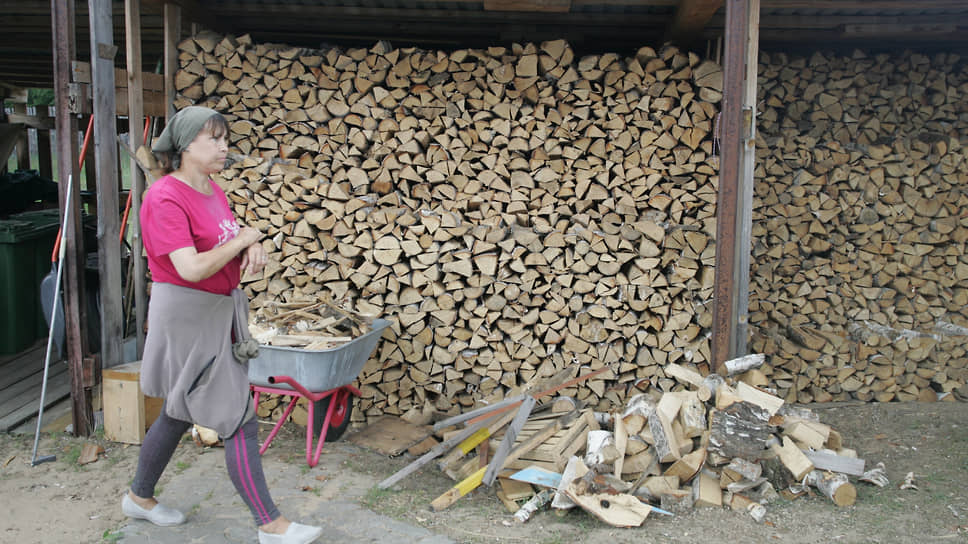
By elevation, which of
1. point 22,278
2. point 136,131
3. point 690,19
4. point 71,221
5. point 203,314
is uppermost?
point 690,19

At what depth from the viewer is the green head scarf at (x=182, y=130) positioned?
2.31m

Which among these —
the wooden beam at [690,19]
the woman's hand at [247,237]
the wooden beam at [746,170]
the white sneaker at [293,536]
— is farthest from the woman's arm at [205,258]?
the wooden beam at [690,19]

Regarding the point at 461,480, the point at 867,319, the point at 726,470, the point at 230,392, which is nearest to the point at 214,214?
the point at 230,392

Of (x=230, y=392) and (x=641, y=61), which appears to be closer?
(x=230, y=392)

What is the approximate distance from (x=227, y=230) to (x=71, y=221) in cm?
174

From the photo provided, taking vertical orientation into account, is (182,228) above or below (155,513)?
above

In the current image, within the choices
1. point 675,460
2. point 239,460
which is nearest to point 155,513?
point 239,460

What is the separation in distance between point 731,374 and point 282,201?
8.59 ft

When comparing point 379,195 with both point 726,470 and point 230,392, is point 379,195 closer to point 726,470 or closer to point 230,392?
point 230,392

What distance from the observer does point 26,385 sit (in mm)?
4504

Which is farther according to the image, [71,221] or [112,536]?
[71,221]

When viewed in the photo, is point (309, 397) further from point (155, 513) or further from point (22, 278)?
point (22, 278)

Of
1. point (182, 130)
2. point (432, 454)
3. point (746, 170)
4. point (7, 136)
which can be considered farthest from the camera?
point (7, 136)

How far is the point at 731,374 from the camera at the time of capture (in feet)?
11.1
